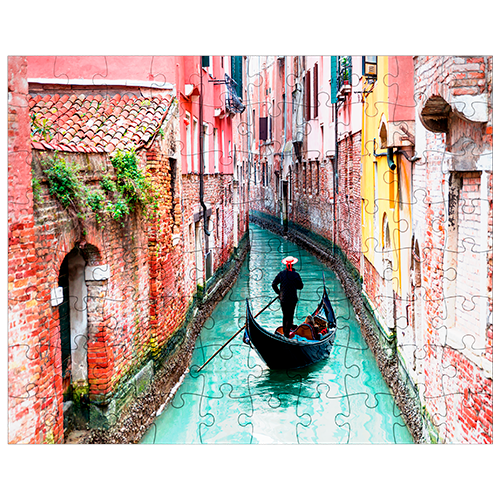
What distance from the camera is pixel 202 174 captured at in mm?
10711

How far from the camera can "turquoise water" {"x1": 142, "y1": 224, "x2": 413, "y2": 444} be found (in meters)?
6.04

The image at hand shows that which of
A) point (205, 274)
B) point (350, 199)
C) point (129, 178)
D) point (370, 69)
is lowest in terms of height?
point (205, 274)

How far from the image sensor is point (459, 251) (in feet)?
14.5

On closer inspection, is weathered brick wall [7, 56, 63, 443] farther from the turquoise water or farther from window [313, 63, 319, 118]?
window [313, 63, 319, 118]

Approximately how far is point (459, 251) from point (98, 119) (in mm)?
4269

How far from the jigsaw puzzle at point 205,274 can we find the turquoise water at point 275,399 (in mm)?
29

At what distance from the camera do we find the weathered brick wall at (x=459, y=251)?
146 inches

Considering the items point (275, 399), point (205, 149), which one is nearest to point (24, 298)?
point (275, 399)

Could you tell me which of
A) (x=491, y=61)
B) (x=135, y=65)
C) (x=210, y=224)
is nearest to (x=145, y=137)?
(x=135, y=65)

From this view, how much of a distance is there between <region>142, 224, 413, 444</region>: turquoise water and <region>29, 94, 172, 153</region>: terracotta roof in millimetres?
2571

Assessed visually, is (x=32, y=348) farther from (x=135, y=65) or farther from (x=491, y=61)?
(x=135, y=65)

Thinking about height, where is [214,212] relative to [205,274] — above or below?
above

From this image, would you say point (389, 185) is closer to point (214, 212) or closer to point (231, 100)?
point (214, 212)

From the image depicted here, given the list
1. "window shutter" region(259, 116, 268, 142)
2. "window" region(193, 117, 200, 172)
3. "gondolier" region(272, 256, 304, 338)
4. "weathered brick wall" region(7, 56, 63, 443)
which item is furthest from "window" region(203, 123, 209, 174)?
"window shutter" region(259, 116, 268, 142)
